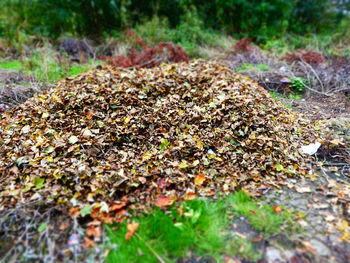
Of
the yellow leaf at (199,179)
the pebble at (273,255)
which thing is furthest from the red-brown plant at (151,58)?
the pebble at (273,255)

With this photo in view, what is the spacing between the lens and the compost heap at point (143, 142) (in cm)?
205

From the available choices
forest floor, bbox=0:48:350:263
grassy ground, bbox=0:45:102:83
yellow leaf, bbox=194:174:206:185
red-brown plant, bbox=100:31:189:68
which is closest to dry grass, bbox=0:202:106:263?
forest floor, bbox=0:48:350:263

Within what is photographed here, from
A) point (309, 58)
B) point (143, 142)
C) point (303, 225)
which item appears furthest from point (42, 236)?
point (309, 58)

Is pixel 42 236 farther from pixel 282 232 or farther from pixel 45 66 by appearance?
pixel 45 66

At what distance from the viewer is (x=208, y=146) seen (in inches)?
99.0

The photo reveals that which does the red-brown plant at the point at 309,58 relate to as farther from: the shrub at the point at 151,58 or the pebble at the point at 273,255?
the pebble at the point at 273,255

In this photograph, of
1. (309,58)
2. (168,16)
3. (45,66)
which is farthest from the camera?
(168,16)

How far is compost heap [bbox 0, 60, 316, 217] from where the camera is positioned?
2.05 m

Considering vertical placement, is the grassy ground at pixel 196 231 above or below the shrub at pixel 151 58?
below

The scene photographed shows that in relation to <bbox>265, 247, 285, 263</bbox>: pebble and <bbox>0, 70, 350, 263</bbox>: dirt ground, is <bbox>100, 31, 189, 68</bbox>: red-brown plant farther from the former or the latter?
<bbox>265, 247, 285, 263</bbox>: pebble

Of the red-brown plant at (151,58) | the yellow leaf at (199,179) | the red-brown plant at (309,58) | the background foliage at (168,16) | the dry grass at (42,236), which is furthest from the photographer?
the background foliage at (168,16)

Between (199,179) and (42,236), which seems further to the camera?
(199,179)

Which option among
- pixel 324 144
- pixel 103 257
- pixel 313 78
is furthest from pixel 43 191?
pixel 313 78

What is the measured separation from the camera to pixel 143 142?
8.57 ft
